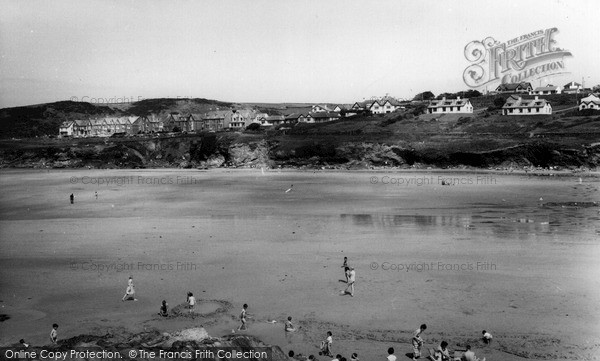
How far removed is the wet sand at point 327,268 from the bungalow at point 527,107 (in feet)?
209

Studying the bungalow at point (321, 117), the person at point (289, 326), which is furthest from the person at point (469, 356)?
the bungalow at point (321, 117)

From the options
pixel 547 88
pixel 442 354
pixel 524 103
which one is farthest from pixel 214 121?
pixel 442 354

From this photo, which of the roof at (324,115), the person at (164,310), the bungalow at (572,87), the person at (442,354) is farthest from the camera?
the roof at (324,115)

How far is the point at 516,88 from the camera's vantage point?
133 metres

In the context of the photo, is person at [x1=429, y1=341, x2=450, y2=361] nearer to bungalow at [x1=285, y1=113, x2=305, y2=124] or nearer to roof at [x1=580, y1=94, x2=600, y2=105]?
roof at [x1=580, y1=94, x2=600, y2=105]

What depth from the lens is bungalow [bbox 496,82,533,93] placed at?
131000mm

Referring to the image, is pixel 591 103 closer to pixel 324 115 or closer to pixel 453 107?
pixel 453 107

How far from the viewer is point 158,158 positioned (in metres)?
113

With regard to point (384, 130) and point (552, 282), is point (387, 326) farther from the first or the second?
A: point (384, 130)

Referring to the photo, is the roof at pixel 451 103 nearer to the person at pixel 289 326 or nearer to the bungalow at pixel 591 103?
the bungalow at pixel 591 103

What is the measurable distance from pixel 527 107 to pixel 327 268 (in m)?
94.2

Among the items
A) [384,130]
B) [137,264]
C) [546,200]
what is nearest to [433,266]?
[137,264]

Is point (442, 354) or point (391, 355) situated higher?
point (391, 355)

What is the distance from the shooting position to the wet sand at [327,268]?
14.8 metres
